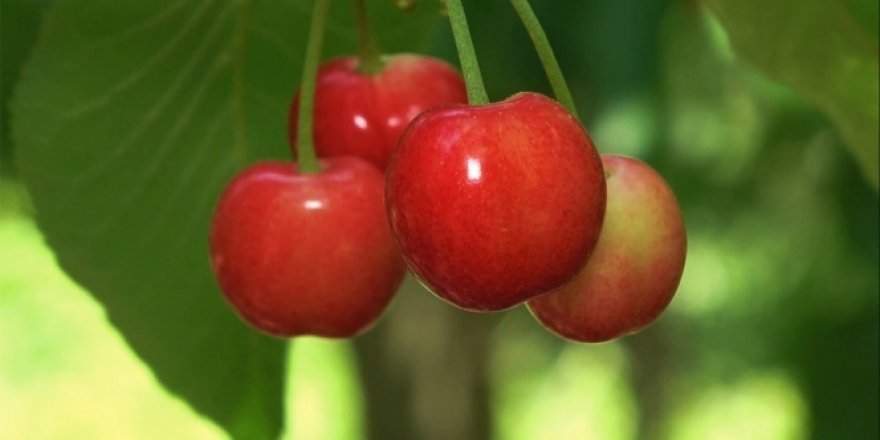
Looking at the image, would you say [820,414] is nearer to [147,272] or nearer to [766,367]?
[766,367]

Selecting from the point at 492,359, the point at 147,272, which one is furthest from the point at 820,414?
the point at 147,272

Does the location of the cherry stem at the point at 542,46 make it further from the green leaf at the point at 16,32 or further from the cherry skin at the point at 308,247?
the green leaf at the point at 16,32

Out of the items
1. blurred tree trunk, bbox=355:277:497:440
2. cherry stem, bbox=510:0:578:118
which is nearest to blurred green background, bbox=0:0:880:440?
blurred tree trunk, bbox=355:277:497:440

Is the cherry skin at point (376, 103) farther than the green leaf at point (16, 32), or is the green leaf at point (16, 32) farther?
the green leaf at point (16, 32)

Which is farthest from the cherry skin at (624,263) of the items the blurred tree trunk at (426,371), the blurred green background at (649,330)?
the blurred tree trunk at (426,371)

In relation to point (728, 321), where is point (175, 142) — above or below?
above

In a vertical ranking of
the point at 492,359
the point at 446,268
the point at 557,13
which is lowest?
the point at 492,359

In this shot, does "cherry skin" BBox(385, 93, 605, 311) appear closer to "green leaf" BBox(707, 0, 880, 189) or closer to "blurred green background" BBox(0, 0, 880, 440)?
"green leaf" BBox(707, 0, 880, 189)
